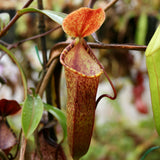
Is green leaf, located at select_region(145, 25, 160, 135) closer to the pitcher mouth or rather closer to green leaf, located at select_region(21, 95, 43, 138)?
the pitcher mouth

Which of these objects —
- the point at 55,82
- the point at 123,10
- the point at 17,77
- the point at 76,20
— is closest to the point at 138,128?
the point at 123,10

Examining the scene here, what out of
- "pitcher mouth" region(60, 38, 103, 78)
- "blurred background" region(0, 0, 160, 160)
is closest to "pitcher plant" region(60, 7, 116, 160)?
"pitcher mouth" region(60, 38, 103, 78)

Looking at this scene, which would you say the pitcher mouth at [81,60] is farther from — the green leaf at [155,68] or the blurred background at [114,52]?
the blurred background at [114,52]

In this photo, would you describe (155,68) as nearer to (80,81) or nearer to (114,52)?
(80,81)

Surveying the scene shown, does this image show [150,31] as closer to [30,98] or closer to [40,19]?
[40,19]

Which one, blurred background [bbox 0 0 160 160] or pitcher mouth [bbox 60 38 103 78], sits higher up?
pitcher mouth [bbox 60 38 103 78]

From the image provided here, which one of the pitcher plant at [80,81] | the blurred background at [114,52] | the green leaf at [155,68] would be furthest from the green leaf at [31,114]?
the blurred background at [114,52]

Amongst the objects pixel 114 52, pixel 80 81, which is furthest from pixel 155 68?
pixel 114 52
